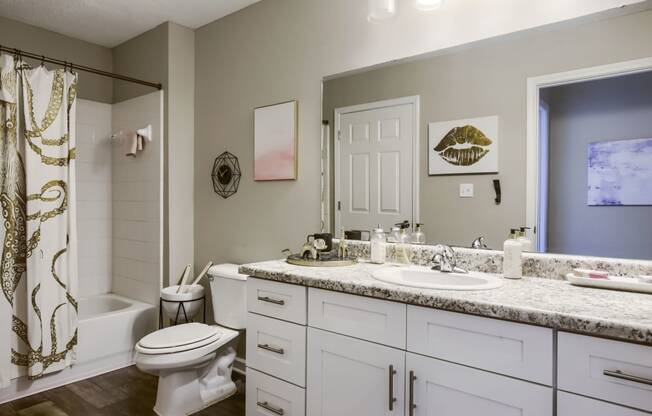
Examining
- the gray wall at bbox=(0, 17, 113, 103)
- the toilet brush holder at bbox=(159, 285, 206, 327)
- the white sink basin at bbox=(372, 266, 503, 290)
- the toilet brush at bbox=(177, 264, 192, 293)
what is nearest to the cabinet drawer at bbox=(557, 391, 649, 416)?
the white sink basin at bbox=(372, 266, 503, 290)

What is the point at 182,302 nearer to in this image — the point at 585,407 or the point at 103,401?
the point at 103,401

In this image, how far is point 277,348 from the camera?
1.77 m

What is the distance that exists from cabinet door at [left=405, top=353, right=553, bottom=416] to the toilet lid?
128 cm

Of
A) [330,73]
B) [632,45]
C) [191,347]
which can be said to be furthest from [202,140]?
[632,45]

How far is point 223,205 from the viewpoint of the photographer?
2.94 meters

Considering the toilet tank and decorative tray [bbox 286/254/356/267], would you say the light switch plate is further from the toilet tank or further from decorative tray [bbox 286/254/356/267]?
the toilet tank

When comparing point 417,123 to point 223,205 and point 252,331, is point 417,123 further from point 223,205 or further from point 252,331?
point 223,205

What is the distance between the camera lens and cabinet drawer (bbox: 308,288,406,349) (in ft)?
4.63

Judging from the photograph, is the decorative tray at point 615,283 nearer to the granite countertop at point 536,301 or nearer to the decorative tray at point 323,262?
the granite countertop at point 536,301

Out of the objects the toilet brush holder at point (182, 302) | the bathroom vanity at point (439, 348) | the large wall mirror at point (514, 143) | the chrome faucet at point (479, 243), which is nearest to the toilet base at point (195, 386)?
the toilet brush holder at point (182, 302)

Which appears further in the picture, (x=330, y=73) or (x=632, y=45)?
(x=330, y=73)

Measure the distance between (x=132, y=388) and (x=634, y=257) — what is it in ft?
9.07

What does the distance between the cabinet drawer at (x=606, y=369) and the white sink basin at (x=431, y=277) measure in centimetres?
37

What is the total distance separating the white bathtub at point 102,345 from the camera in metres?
2.52
